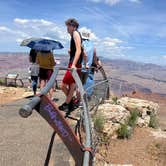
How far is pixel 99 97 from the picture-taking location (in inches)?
307

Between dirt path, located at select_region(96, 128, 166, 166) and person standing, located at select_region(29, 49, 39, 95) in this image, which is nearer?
dirt path, located at select_region(96, 128, 166, 166)

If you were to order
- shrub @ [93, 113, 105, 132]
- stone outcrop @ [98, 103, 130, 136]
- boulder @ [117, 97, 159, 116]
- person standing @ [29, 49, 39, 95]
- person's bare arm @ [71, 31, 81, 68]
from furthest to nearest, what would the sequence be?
person standing @ [29, 49, 39, 95] < boulder @ [117, 97, 159, 116] < stone outcrop @ [98, 103, 130, 136] < shrub @ [93, 113, 105, 132] < person's bare arm @ [71, 31, 81, 68]

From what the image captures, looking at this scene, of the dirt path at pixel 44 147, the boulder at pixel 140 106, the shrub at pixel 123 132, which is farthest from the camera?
the boulder at pixel 140 106

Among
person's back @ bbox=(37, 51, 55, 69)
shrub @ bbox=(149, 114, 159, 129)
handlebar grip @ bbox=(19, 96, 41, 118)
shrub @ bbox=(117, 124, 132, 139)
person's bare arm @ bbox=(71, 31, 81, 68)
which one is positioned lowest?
shrub @ bbox=(149, 114, 159, 129)

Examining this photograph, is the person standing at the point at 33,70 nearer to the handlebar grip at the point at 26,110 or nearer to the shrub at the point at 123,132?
the shrub at the point at 123,132

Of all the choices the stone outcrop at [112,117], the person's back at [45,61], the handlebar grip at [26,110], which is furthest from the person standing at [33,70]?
the handlebar grip at [26,110]

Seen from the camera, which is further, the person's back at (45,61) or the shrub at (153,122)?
the person's back at (45,61)

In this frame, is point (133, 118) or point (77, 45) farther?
point (133, 118)

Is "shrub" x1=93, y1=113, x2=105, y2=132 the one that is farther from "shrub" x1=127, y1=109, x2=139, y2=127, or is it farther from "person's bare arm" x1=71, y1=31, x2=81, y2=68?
"person's bare arm" x1=71, y1=31, x2=81, y2=68

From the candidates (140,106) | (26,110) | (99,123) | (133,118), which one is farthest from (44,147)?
(140,106)

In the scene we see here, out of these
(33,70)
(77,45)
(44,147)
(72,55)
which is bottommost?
(44,147)

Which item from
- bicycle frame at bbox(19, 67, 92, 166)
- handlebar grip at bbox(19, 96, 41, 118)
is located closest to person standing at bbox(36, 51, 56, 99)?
bicycle frame at bbox(19, 67, 92, 166)

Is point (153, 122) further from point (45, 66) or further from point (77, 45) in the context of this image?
point (77, 45)

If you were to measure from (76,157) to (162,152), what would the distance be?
371 cm
